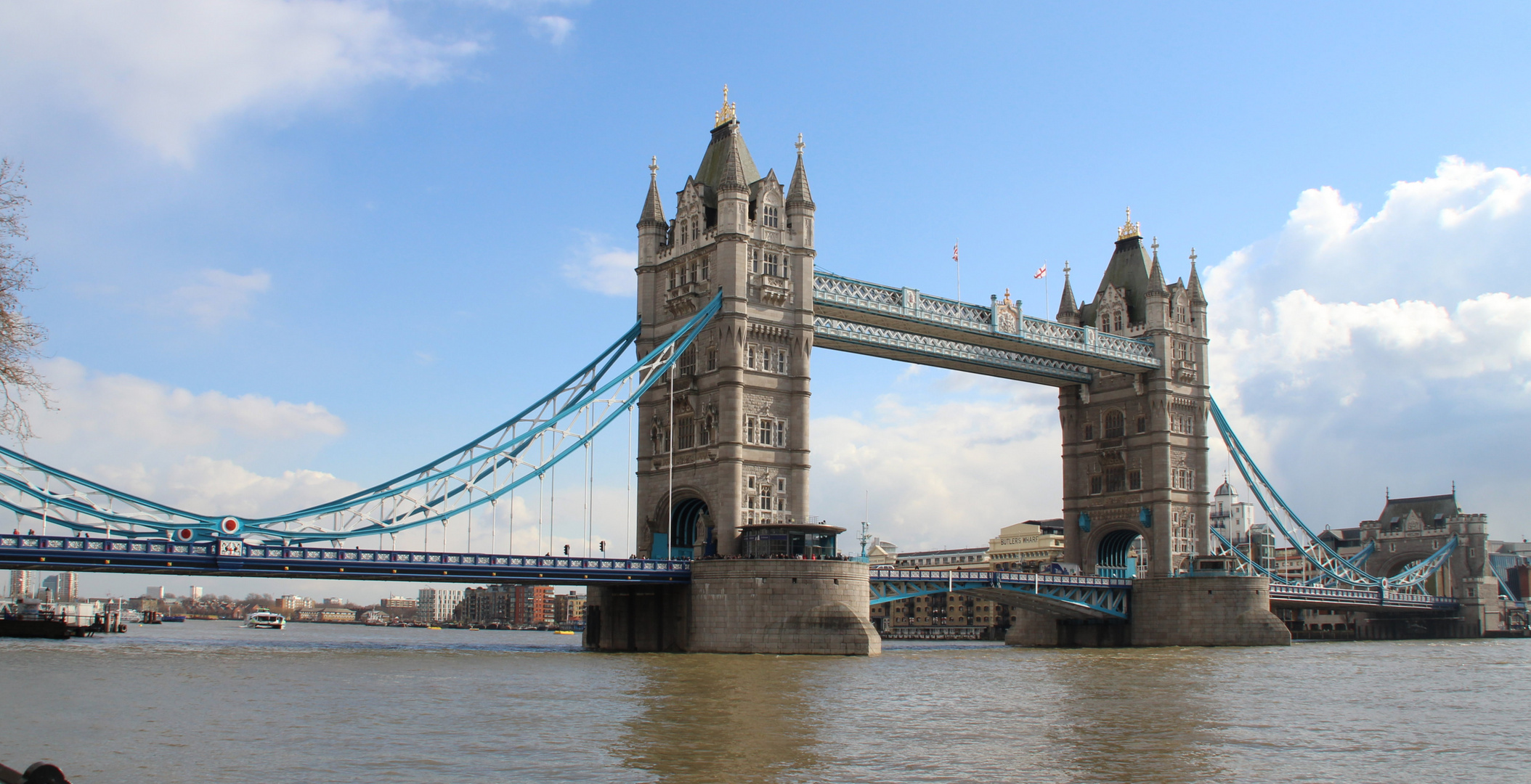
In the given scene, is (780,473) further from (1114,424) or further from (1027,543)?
(1027,543)

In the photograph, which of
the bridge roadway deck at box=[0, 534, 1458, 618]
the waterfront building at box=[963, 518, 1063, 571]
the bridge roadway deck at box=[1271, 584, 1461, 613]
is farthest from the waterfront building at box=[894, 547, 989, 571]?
the bridge roadway deck at box=[0, 534, 1458, 618]

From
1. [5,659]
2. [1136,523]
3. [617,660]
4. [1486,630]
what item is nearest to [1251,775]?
[617,660]

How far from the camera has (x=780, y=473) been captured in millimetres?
70000

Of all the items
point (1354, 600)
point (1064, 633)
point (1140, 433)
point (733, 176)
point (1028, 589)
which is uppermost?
point (733, 176)

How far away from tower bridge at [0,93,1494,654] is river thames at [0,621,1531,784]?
6358mm

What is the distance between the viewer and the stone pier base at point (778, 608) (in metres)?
61.2

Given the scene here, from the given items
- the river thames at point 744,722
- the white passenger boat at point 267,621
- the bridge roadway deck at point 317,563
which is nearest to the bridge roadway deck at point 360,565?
the bridge roadway deck at point 317,563

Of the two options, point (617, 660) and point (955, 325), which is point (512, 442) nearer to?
point (617, 660)

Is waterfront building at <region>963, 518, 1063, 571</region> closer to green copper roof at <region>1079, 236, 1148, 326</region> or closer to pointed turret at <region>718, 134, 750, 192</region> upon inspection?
green copper roof at <region>1079, 236, 1148, 326</region>

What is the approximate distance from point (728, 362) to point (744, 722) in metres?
38.7

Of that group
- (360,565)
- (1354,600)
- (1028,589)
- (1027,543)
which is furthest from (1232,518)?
(360,565)

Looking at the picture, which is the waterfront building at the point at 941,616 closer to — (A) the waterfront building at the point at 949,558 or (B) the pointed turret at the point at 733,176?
(A) the waterfront building at the point at 949,558

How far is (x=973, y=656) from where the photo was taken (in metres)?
72.0

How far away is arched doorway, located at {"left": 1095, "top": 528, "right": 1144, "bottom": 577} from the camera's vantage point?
9525 cm
